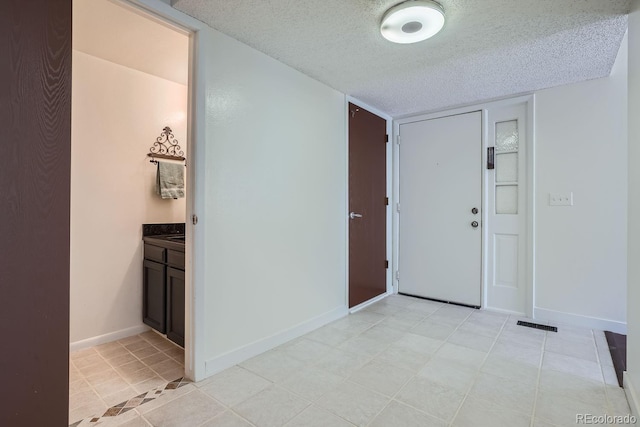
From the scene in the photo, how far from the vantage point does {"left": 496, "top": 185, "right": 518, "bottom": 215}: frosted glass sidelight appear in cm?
318

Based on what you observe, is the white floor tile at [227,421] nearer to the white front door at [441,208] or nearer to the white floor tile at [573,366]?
the white floor tile at [573,366]

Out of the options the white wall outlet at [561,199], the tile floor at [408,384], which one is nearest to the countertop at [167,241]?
the tile floor at [408,384]

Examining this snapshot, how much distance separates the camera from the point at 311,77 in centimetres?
273

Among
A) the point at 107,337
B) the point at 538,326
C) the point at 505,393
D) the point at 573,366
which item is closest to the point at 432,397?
the point at 505,393

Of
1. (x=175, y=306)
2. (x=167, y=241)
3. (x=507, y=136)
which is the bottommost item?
(x=175, y=306)

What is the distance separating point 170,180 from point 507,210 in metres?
3.29

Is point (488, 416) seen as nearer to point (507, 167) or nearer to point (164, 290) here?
point (164, 290)

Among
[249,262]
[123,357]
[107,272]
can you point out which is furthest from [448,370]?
[107,272]

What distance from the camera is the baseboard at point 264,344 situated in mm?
1998

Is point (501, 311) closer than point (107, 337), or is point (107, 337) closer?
point (107, 337)

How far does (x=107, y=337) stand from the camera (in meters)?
2.52

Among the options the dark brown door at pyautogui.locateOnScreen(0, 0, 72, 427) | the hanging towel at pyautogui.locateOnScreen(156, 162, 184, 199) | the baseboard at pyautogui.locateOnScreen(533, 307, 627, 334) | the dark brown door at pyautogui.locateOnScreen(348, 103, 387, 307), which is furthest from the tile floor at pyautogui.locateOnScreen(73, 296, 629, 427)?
the hanging towel at pyautogui.locateOnScreen(156, 162, 184, 199)

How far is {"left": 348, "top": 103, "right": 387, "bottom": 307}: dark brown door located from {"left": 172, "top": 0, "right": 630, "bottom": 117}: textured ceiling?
1.76ft

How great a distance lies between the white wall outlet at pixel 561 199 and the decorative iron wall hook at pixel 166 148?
347cm
